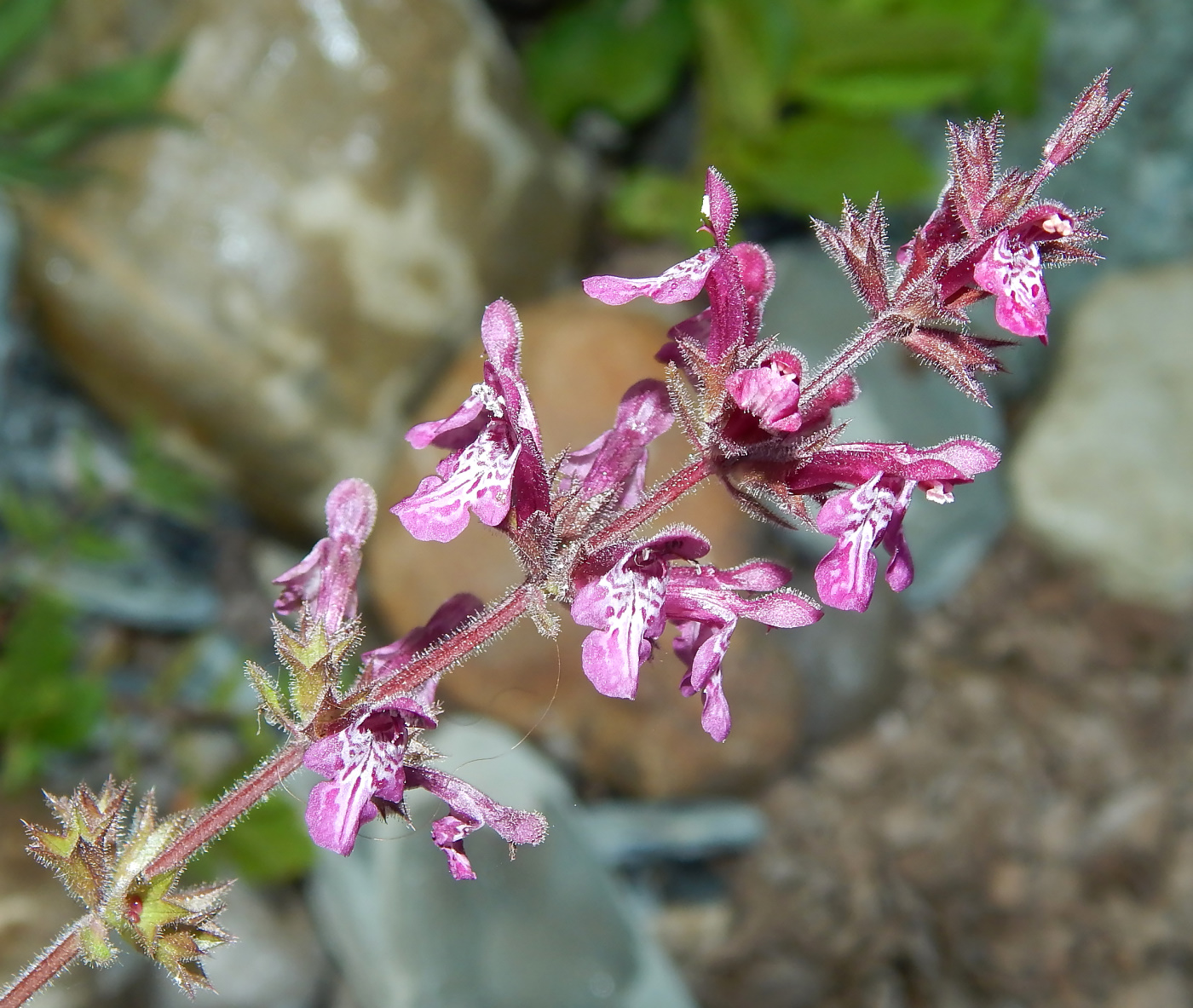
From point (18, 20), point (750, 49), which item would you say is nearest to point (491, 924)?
point (18, 20)

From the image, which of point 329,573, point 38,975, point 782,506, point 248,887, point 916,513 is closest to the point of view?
point 38,975

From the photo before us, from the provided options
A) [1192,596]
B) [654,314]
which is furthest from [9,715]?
[1192,596]

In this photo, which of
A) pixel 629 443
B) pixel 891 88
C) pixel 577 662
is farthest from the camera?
pixel 891 88

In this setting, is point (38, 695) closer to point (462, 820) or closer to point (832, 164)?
point (462, 820)

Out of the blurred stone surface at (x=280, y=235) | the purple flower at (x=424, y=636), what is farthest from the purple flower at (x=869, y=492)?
the blurred stone surface at (x=280, y=235)

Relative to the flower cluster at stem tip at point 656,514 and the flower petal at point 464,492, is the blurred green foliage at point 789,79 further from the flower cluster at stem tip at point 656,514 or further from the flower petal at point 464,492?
the flower petal at point 464,492

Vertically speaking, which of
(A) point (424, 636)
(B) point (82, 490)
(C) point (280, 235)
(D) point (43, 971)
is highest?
(C) point (280, 235)

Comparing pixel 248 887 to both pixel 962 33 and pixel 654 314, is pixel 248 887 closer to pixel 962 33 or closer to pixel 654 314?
pixel 654 314
